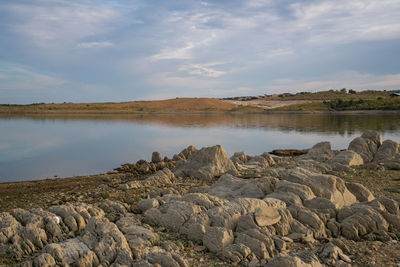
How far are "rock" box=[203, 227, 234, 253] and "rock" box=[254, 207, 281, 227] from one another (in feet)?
2.76

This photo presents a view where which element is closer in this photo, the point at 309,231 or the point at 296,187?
the point at 309,231

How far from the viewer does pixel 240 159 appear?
2103 cm

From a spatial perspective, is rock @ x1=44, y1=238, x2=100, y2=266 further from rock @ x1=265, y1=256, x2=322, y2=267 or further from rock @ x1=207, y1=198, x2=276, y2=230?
rock @ x1=265, y1=256, x2=322, y2=267

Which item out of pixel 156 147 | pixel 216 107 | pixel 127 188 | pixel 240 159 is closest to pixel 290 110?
pixel 216 107

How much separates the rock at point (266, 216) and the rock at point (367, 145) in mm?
15130

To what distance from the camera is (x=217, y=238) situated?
7.11 metres

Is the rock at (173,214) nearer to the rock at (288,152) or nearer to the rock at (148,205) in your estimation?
the rock at (148,205)

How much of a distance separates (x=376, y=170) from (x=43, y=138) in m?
36.7

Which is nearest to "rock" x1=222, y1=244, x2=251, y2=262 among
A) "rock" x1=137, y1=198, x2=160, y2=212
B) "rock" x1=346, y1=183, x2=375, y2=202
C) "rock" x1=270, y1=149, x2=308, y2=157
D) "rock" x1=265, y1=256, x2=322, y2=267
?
"rock" x1=265, y1=256, x2=322, y2=267

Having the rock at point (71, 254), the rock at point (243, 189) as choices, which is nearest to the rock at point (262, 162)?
the rock at point (243, 189)

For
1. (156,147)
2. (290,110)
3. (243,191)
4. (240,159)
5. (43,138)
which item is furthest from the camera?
(290,110)

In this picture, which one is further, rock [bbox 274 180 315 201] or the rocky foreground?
rock [bbox 274 180 315 201]

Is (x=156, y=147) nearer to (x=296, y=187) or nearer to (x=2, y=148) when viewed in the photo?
(x=2, y=148)

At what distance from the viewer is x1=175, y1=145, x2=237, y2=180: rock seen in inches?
639
